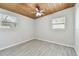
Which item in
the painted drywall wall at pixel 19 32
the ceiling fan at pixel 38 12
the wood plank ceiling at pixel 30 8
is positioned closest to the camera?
the wood plank ceiling at pixel 30 8

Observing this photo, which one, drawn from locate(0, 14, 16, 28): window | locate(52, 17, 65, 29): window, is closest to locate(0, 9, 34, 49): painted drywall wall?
locate(0, 14, 16, 28): window

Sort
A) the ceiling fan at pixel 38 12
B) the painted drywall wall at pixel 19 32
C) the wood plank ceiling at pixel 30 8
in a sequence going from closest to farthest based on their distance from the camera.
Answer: the wood plank ceiling at pixel 30 8 → the ceiling fan at pixel 38 12 → the painted drywall wall at pixel 19 32

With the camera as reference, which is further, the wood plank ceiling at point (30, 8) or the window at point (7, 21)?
the window at point (7, 21)

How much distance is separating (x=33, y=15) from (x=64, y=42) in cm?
98

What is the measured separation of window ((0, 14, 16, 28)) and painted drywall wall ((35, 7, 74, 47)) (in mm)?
621

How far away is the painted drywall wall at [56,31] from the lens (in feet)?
5.92

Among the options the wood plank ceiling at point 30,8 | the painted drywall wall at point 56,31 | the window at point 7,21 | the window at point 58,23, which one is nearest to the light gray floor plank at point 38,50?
the painted drywall wall at point 56,31

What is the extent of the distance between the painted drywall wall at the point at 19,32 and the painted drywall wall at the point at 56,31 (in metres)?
0.20

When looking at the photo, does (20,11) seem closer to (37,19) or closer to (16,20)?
(16,20)

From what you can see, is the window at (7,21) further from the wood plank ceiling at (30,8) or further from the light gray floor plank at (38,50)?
the light gray floor plank at (38,50)

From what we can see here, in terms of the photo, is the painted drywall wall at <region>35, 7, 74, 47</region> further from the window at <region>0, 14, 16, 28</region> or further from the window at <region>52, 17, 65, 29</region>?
the window at <region>0, 14, 16, 28</region>

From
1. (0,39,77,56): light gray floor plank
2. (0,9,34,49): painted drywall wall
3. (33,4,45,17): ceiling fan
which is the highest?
(33,4,45,17): ceiling fan

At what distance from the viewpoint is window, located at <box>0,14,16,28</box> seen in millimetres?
1846

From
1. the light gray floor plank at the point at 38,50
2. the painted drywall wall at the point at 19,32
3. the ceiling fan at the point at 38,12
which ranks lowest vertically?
the light gray floor plank at the point at 38,50
